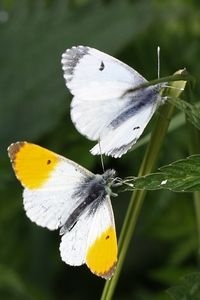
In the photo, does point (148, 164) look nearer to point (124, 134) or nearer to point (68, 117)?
point (124, 134)

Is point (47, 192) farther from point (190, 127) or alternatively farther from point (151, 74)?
point (151, 74)

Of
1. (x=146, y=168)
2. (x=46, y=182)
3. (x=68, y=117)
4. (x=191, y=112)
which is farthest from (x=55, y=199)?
(x=68, y=117)

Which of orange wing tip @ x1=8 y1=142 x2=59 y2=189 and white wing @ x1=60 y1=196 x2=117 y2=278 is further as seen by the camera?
orange wing tip @ x1=8 y1=142 x2=59 y2=189

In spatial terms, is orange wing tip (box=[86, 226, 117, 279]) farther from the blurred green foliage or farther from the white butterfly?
the blurred green foliage

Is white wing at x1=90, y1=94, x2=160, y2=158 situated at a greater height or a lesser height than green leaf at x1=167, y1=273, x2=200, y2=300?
greater

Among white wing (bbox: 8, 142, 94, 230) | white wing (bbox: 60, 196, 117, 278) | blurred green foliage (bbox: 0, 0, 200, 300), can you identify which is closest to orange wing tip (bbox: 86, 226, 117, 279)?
white wing (bbox: 60, 196, 117, 278)

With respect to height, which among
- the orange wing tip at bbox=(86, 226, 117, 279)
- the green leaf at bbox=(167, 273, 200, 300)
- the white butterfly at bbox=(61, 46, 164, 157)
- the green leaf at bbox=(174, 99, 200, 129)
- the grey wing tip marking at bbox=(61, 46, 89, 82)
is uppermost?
the grey wing tip marking at bbox=(61, 46, 89, 82)

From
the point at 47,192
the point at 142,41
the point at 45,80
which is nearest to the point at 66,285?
the point at 45,80

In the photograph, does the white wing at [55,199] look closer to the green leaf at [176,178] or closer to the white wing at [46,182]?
the white wing at [46,182]
